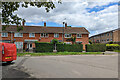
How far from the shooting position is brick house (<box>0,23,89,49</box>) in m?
32.3

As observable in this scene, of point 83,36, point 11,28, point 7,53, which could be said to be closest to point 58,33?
point 83,36

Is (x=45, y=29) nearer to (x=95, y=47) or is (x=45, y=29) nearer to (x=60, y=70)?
(x=95, y=47)

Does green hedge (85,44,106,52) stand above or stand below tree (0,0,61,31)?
below

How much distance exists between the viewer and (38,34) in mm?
34281

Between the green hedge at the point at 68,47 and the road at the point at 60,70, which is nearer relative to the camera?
the road at the point at 60,70

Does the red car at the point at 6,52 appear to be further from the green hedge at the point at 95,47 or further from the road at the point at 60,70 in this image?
the green hedge at the point at 95,47

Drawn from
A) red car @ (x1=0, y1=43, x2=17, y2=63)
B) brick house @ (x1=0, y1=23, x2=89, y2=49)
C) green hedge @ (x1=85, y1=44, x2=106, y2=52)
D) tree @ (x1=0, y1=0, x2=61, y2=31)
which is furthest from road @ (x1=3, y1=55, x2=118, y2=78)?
brick house @ (x1=0, y1=23, x2=89, y2=49)

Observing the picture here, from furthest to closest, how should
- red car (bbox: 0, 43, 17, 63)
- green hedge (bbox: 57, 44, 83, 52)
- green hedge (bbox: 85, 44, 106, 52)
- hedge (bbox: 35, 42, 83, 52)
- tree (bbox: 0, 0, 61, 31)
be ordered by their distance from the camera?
green hedge (bbox: 85, 44, 106, 52), green hedge (bbox: 57, 44, 83, 52), hedge (bbox: 35, 42, 83, 52), red car (bbox: 0, 43, 17, 63), tree (bbox: 0, 0, 61, 31)

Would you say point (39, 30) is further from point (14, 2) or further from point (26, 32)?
point (14, 2)

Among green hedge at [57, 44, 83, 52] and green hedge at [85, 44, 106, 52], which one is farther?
green hedge at [85, 44, 106, 52]

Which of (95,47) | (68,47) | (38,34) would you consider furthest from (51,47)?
(95,47)

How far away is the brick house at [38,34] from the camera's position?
3231 centimetres

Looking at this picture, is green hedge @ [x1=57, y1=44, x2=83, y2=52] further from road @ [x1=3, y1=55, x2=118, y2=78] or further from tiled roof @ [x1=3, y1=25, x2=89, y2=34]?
road @ [x1=3, y1=55, x2=118, y2=78]

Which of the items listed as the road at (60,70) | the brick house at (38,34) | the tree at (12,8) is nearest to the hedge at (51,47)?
the brick house at (38,34)
